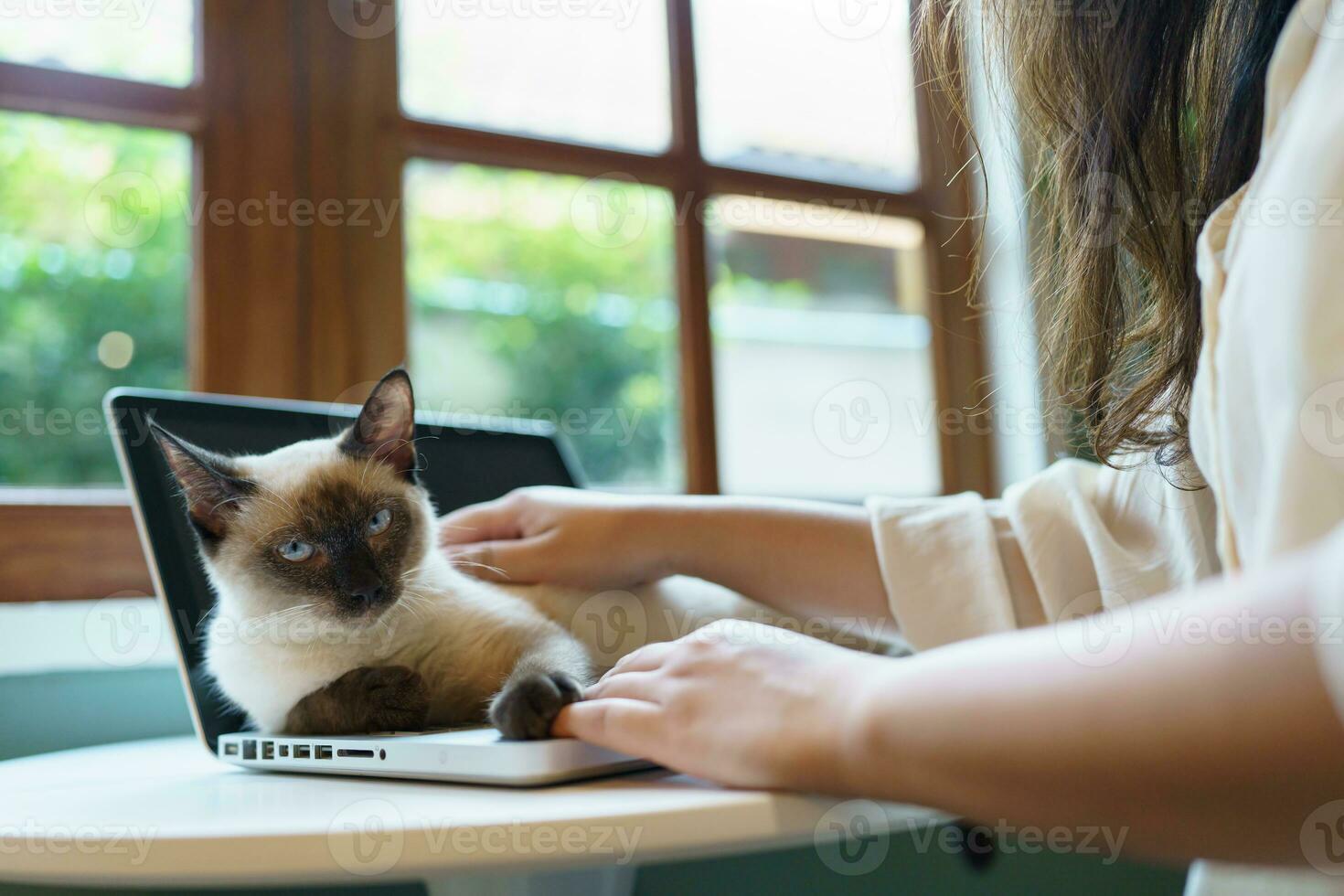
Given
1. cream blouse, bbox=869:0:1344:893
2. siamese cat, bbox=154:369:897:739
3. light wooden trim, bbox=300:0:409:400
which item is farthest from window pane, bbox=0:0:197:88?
cream blouse, bbox=869:0:1344:893

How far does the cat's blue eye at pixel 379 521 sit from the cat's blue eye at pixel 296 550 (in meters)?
0.06

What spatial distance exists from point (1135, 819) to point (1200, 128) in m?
0.70

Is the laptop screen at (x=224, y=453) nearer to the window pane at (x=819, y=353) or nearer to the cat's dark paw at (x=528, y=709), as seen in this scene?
the cat's dark paw at (x=528, y=709)

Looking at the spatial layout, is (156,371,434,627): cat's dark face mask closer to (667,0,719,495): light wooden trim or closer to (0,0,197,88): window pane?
(0,0,197,88): window pane

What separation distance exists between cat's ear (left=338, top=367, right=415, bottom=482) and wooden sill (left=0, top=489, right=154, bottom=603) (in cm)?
51

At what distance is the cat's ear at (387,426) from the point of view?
1.05 metres

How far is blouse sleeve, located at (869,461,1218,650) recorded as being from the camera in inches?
38.4

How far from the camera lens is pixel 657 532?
1.12 meters

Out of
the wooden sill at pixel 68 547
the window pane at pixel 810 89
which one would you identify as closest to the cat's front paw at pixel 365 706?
the wooden sill at pixel 68 547

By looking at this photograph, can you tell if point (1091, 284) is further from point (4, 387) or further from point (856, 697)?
point (4, 387)

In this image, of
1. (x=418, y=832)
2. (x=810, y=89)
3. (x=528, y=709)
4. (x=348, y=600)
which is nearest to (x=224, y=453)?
(x=348, y=600)

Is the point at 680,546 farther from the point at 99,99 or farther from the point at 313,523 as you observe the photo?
the point at 99,99

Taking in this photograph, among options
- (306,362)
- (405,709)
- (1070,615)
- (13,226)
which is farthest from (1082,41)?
(13,226)

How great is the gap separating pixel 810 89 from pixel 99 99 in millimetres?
1372
